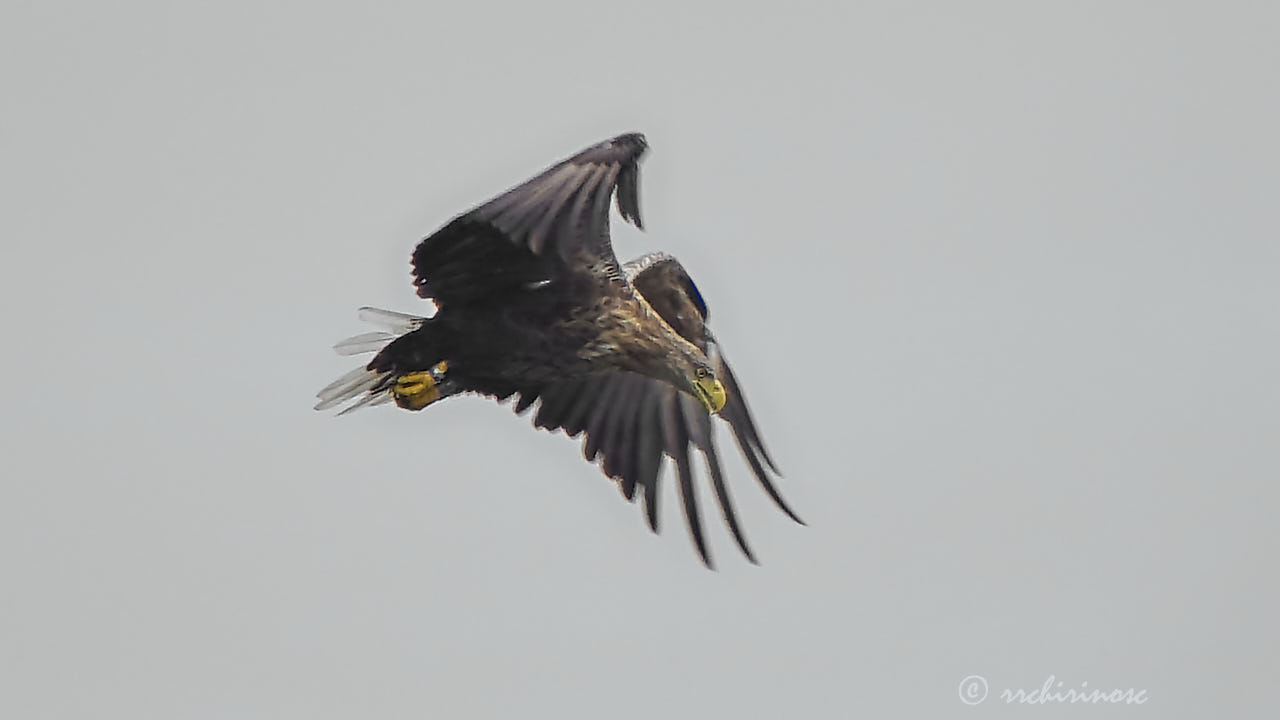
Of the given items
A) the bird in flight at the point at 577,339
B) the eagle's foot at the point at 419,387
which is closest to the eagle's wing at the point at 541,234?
the bird in flight at the point at 577,339

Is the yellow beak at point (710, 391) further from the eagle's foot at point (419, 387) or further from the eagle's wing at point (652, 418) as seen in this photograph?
the eagle's foot at point (419, 387)

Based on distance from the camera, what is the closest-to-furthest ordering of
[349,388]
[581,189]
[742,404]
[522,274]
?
[581,189]
[522,274]
[349,388]
[742,404]

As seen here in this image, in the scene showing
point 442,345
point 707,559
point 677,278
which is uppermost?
point 677,278

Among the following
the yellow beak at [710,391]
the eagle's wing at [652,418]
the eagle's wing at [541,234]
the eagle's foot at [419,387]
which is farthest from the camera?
the eagle's wing at [652,418]

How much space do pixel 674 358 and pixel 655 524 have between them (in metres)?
1.74

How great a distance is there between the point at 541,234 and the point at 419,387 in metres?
2.19

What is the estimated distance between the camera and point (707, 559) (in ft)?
49.1

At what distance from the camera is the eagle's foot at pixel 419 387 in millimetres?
14328

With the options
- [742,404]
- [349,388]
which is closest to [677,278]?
[742,404]

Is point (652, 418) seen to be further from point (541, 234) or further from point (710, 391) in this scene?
point (541, 234)

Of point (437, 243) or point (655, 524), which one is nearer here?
point (437, 243)

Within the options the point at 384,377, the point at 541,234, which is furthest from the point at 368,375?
the point at 541,234

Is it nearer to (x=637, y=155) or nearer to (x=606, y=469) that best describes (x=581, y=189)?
A: (x=637, y=155)

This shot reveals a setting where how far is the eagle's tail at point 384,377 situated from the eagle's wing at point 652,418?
2.84ft
